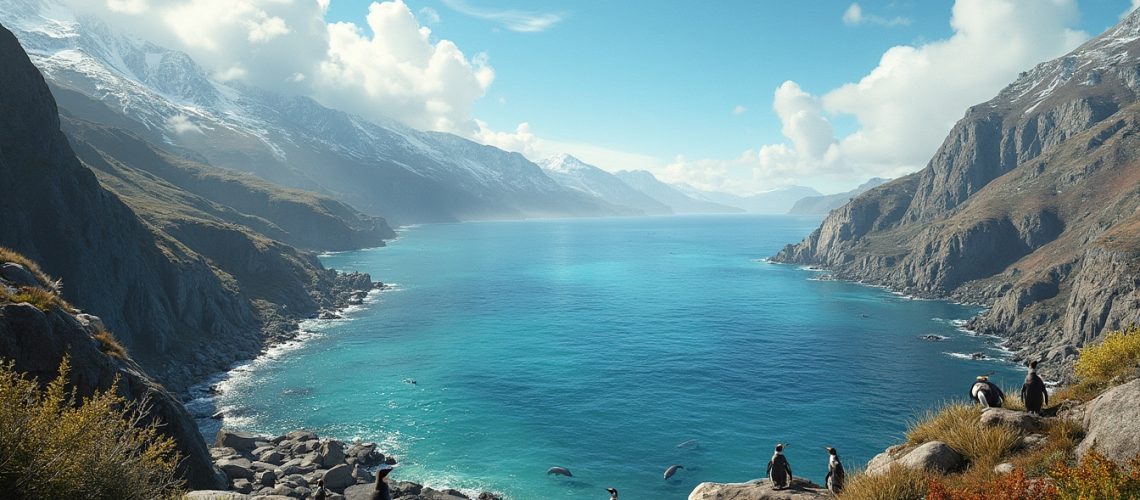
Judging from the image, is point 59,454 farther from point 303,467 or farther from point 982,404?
point 303,467

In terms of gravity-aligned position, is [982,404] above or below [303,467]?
above

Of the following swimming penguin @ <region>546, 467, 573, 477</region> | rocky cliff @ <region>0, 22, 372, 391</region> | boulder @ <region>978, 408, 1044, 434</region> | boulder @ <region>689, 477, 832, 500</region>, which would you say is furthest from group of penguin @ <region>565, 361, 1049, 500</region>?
rocky cliff @ <region>0, 22, 372, 391</region>

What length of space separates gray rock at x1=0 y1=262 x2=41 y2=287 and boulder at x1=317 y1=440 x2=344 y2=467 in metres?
25.3

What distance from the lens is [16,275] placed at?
3020 centimetres

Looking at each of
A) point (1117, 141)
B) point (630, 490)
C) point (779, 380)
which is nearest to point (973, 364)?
point (779, 380)

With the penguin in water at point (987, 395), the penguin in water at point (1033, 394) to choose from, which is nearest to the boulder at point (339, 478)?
the penguin in water at point (987, 395)

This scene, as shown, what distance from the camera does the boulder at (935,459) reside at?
1492 cm

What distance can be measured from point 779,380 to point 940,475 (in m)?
66.9

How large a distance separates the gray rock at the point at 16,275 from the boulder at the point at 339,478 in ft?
78.6

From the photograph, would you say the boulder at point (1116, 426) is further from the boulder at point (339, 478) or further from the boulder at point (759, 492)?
the boulder at point (339, 478)

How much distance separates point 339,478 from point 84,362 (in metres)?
21.6

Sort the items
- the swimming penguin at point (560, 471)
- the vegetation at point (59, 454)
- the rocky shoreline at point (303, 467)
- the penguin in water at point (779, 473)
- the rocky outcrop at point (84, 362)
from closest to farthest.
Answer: the vegetation at point (59, 454) → the penguin in water at point (779, 473) → the rocky outcrop at point (84, 362) → the rocky shoreline at point (303, 467) → the swimming penguin at point (560, 471)

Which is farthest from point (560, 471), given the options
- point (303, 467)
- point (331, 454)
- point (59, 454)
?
point (59, 454)

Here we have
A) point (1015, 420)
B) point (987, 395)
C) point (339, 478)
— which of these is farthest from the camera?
point (339, 478)
